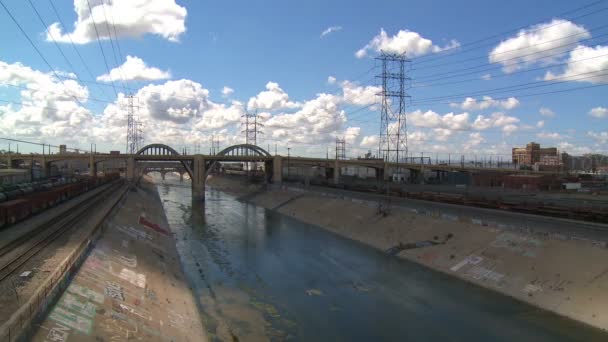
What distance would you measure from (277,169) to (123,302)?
98.0 m

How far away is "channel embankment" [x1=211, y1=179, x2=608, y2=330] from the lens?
2316 cm

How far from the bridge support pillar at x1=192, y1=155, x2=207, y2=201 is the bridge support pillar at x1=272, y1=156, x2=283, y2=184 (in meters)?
19.5

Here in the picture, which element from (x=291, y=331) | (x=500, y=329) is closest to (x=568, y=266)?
(x=500, y=329)

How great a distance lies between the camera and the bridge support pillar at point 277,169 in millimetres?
115312

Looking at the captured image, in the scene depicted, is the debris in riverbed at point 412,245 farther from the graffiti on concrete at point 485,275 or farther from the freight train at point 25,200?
the freight train at point 25,200

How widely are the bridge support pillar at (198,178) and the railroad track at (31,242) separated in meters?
60.2

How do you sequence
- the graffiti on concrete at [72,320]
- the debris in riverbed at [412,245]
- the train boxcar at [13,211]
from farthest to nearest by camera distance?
the debris in riverbed at [412,245] → the train boxcar at [13,211] → the graffiti on concrete at [72,320]

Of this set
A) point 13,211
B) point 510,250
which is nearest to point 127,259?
point 13,211

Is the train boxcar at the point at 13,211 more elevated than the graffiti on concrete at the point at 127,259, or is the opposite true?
the train boxcar at the point at 13,211

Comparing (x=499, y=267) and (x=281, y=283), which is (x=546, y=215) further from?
(x=281, y=283)

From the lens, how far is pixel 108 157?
11488 centimetres

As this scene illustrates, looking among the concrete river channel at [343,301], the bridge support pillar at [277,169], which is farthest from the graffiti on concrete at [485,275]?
the bridge support pillar at [277,169]

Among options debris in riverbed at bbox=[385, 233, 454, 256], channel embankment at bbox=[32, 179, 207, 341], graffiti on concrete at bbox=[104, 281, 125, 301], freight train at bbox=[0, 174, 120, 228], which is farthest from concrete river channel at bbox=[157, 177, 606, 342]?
freight train at bbox=[0, 174, 120, 228]

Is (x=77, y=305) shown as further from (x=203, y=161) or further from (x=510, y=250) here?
(x=203, y=161)
